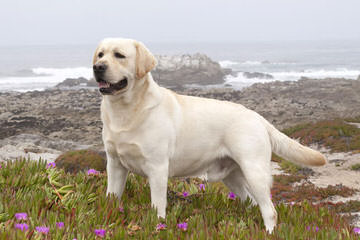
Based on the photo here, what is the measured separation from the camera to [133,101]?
4.69m

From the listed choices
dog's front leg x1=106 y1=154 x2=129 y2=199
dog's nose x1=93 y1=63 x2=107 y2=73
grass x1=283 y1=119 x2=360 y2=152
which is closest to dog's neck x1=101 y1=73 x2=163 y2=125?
dog's nose x1=93 y1=63 x2=107 y2=73

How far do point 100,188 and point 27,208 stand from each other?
1492mm

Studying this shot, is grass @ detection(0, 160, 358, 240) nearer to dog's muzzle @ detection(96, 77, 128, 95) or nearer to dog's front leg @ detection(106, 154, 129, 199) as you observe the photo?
dog's front leg @ detection(106, 154, 129, 199)

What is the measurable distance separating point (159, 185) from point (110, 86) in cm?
122

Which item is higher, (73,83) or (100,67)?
(100,67)

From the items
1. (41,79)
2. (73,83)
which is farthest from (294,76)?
(41,79)

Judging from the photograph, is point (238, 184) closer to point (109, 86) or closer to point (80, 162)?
point (109, 86)

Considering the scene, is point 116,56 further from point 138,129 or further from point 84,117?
point 84,117

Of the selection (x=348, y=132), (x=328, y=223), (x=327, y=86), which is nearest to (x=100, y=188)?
(x=328, y=223)

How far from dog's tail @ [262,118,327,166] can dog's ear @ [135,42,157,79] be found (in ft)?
5.88

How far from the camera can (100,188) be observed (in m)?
5.54

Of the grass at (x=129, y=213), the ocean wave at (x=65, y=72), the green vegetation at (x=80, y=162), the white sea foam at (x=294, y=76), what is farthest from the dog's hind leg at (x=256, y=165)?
the ocean wave at (x=65, y=72)

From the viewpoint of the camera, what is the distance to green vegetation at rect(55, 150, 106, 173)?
1242cm

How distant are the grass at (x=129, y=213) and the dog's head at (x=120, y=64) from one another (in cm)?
131
